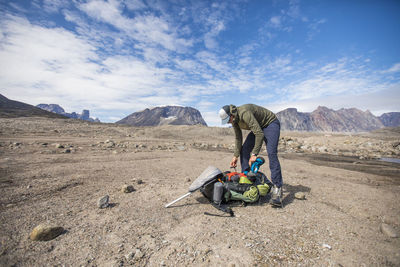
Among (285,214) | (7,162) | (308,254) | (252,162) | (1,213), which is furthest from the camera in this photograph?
(7,162)

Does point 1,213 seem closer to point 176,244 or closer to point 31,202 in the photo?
point 31,202

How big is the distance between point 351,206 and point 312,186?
1360 millimetres

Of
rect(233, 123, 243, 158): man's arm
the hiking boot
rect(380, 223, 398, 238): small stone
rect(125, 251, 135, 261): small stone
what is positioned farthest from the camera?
rect(233, 123, 243, 158): man's arm

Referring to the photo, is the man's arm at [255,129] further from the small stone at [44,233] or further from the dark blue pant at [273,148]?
the small stone at [44,233]

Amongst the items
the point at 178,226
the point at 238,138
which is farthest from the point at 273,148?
the point at 178,226

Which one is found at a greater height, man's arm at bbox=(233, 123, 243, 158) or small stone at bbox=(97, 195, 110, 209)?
man's arm at bbox=(233, 123, 243, 158)

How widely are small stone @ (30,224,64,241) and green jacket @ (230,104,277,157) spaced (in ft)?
11.4

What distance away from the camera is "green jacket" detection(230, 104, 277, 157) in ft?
12.0

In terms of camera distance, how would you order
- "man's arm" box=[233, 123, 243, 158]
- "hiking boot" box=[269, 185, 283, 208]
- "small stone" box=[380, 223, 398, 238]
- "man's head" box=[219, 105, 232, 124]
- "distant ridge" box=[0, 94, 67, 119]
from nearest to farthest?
1. "small stone" box=[380, 223, 398, 238]
2. "hiking boot" box=[269, 185, 283, 208]
3. "man's head" box=[219, 105, 232, 124]
4. "man's arm" box=[233, 123, 243, 158]
5. "distant ridge" box=[0, 94, 67, 119]

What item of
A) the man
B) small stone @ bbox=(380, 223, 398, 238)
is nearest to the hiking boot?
the man

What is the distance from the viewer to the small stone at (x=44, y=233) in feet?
7.25

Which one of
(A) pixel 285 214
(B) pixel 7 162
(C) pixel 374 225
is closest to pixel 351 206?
(C) pixel 374 225

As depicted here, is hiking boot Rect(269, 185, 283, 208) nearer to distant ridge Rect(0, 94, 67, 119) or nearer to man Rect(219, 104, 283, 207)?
man Rect(219, 104, 283, 207)

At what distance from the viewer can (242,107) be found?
3896 mm
